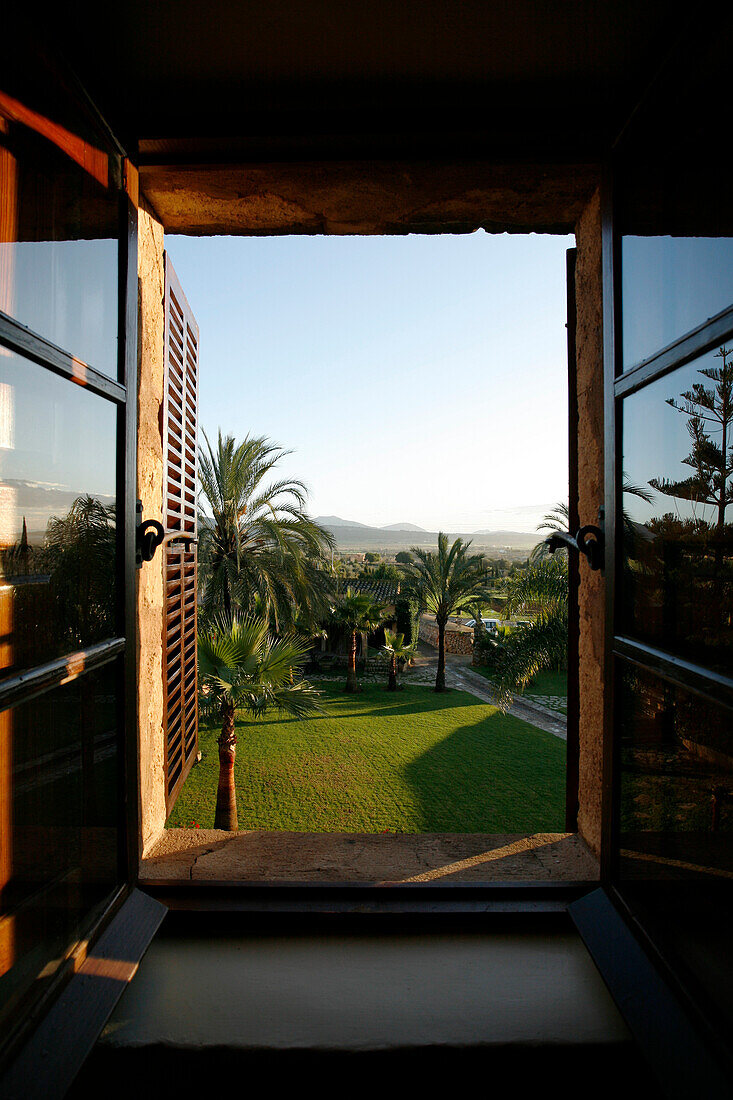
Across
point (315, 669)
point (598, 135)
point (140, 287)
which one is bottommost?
point (315, 669)

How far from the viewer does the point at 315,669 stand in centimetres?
1742

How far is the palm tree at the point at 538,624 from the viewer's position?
782 centimetres

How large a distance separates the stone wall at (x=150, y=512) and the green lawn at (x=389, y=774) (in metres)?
3.72

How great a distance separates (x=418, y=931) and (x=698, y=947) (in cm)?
65

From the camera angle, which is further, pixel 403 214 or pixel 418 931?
pixel 403 214

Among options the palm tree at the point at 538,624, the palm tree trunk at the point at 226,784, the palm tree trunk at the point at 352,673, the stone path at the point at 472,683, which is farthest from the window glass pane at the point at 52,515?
the palm tree trunk at the point at 352,673

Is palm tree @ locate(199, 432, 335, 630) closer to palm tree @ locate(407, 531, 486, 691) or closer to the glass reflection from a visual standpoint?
palm tree @ locate(407, 531, 486, 691)

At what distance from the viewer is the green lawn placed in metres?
7.04

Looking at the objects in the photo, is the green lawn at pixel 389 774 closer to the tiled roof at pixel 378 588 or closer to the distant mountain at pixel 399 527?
the tiled roof at pixel 378 588

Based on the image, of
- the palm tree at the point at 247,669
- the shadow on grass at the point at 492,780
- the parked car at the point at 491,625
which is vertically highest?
the palm tree at the point at 247,669

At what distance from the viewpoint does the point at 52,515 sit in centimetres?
110

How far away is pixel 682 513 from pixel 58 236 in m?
1.27

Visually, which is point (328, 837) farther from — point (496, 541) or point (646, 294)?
point (496, 541)

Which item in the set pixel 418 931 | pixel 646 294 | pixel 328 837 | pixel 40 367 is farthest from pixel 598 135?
pixel 328 837
